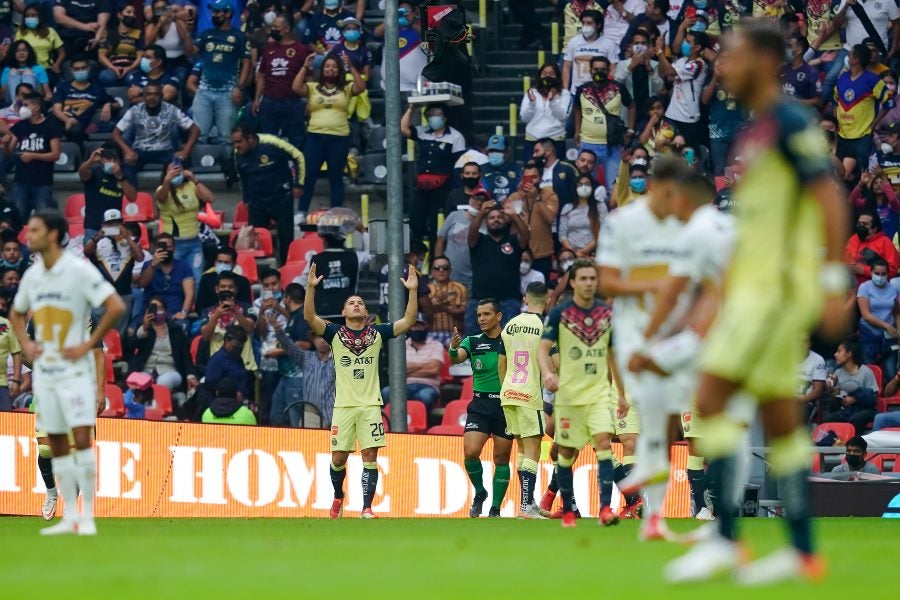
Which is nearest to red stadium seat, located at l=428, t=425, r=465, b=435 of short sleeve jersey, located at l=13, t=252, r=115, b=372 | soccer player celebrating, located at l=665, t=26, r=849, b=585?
short sleeve jersey, located at l=13, t=252, r=115, b=372

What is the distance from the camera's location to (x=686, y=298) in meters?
11.9

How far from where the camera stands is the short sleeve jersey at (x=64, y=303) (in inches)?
515

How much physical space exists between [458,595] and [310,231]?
19.3m

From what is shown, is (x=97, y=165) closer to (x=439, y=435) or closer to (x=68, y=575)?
(x=439, y=435)

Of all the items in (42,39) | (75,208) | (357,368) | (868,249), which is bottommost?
(357,368)

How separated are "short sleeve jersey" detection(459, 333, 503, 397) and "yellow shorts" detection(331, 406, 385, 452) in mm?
1288

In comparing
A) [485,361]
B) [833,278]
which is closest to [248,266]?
[485,361]

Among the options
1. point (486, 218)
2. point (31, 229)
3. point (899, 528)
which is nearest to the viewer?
point (31, 229)

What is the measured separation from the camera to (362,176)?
27.8m

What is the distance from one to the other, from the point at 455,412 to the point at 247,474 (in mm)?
3054

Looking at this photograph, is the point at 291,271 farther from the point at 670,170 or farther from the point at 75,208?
the point at 670,170

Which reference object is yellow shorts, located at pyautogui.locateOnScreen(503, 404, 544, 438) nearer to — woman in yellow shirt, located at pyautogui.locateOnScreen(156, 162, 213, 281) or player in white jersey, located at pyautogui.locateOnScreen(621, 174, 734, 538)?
player in white jersey, located at pyautogui.locateOnScreen(621, 174, 734, 538)

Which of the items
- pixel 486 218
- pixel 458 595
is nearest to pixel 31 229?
pixel 458 595

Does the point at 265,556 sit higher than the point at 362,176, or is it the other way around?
the point at 362,176
